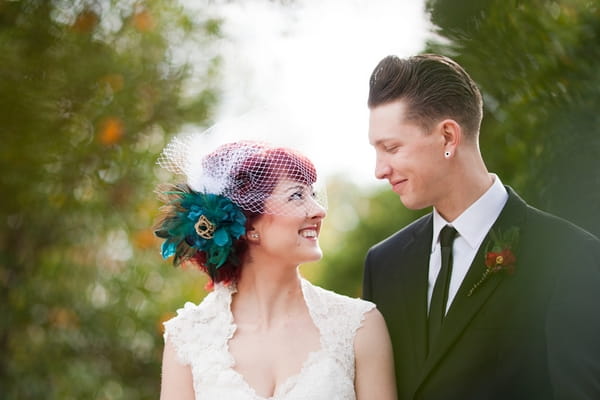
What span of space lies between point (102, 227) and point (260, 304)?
3343 millimetres

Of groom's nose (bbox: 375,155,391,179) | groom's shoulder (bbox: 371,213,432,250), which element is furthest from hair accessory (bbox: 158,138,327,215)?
groom's shoulder (bbox: 371,213,432,250)

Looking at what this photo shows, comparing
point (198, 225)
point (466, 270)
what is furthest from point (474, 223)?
point (198, 225)

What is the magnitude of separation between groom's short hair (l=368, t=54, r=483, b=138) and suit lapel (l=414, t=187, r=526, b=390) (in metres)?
0.41

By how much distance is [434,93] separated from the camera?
10.6 feet

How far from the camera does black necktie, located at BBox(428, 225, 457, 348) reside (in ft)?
9.99

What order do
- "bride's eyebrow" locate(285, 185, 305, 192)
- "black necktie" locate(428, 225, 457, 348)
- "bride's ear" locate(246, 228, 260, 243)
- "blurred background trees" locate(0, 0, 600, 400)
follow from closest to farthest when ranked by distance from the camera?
"black necktie" locate(428, 225, 457, 348), "bride's eyebrow" locate(285, 185, 305, 192), "bride's ear" locate(246, 228, 260, 243), "blurred background trees" locate(0, 0, 600, 400)

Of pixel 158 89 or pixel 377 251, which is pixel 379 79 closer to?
pixel 377 251

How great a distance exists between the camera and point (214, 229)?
3.37 meters

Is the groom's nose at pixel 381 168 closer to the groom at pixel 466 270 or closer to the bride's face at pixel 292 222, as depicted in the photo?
the groom at pixel 466 270

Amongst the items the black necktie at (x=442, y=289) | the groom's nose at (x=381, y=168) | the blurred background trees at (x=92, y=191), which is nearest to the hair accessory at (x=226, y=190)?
the groom's nose at (x=381, y=168)

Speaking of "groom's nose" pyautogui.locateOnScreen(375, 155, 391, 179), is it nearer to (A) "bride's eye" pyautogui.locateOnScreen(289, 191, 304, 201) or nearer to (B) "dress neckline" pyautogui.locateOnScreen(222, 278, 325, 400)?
(A) "bride's eye" pyautogui.locateOnScreen(289, 191, 304, 201)

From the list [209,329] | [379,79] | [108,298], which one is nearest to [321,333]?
[209,329]

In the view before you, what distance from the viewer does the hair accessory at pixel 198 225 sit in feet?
11.0

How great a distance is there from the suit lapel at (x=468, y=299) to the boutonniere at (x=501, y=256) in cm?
2
